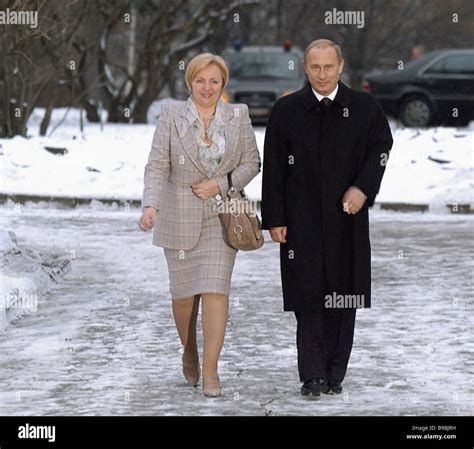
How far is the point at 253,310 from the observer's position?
11758 millimetres

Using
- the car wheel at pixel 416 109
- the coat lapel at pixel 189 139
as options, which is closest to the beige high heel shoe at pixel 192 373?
the coat lapel at pixel 189 139

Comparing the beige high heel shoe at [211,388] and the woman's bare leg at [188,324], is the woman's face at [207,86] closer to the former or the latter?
the woman's bare leg at [188,324]

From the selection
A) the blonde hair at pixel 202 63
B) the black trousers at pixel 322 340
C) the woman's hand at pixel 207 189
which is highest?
the blonde hair at pixel 202 63

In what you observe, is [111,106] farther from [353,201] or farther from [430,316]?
[353,201]

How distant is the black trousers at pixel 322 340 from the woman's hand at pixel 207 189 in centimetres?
74

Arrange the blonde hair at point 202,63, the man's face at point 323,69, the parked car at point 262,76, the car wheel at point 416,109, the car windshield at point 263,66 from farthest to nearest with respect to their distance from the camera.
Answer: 1. the car windshield at point 263,66
2. the parked car at point 262,76
3. the car wheel at point 416,109
4. the blonde hair at point 202,63
5. the man's face at point 323,69

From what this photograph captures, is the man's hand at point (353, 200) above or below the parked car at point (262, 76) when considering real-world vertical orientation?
below

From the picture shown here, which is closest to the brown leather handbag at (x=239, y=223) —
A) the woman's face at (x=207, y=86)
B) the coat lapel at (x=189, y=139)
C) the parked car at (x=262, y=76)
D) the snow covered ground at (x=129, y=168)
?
the coat lapel at (x=189, y=139)

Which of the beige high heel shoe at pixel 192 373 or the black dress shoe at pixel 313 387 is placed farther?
the beige high heel shoe at pixel 192 373

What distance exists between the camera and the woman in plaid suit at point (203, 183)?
844 centimetres

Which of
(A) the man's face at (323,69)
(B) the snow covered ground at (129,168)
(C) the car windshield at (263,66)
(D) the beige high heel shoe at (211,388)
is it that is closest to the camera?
(A) the man's face at (323,69)

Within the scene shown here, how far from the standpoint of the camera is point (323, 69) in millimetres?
8289

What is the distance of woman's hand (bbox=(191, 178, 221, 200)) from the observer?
27.5 ft

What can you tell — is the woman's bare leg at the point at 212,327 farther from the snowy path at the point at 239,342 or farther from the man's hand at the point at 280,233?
the man's hand at the point at 280,233
